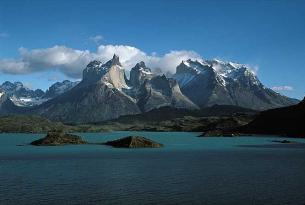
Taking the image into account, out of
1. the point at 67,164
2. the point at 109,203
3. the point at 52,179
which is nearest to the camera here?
the point at 109,203

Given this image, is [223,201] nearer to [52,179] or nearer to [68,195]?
[68,195]

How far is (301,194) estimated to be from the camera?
6938cm

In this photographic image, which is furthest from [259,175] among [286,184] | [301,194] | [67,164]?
[67,164]

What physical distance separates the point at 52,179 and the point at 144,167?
2955 cm

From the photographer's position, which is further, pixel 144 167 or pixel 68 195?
pixel 144 167

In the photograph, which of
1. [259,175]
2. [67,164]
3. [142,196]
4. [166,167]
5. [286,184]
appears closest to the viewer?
[142,196]

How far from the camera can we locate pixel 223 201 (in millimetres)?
64438

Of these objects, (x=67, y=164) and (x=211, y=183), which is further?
(x=67, y=164)

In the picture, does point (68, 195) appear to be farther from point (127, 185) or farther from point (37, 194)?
point (127, 185)

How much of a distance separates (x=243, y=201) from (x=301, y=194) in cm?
1063

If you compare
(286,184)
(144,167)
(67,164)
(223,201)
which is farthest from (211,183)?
(67,164)

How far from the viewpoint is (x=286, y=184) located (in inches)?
3135

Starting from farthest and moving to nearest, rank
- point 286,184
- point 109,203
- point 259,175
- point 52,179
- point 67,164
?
point 67,164 < point 259,175 < point 52,179 < point 286,184 < point 109,203

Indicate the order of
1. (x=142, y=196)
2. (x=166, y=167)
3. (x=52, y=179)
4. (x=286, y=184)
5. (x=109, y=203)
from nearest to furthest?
(x=109, y=203) < (x=142, y=196) < (x=286, y=184) < (x=52, y=179) < (x=166, y=167)
